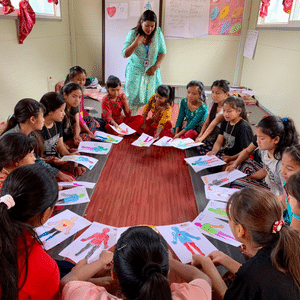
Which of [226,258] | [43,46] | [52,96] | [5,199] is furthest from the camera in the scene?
[43,46]

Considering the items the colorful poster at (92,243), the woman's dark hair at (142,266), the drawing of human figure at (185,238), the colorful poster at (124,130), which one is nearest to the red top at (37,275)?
the woman's dark hair at (142,266)

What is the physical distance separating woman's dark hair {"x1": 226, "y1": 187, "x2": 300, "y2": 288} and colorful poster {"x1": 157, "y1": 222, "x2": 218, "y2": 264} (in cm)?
38

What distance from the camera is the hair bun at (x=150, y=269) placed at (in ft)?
2.09

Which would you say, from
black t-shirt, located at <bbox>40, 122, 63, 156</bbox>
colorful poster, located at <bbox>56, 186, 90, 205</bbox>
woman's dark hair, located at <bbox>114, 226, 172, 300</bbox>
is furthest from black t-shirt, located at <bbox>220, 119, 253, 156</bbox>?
woman's dark hair, located at <bbox>114, 226, 172, 300</bbox>

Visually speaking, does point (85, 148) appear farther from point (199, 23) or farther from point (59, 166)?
point (199, 23)

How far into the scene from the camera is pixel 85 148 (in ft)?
7.16

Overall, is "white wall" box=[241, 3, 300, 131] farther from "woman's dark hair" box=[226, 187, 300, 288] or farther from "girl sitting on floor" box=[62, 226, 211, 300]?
"girl sitting on floor" box=[62, 226, 211, 300]

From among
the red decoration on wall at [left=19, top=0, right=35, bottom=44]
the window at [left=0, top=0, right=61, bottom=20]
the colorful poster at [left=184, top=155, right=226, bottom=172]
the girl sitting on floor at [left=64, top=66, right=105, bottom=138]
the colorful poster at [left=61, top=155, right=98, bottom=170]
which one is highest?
the window at [left=0, top=0, right=61, bottom=20]

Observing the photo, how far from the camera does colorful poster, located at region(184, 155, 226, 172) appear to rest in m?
1.98

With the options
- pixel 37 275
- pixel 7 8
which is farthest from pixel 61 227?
pixel 7 8

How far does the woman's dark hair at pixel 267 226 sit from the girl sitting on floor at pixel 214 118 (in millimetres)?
1441

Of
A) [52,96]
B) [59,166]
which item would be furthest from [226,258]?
[52,96]

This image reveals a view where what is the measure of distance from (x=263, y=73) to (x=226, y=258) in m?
3.58

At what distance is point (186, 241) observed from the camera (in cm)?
129
